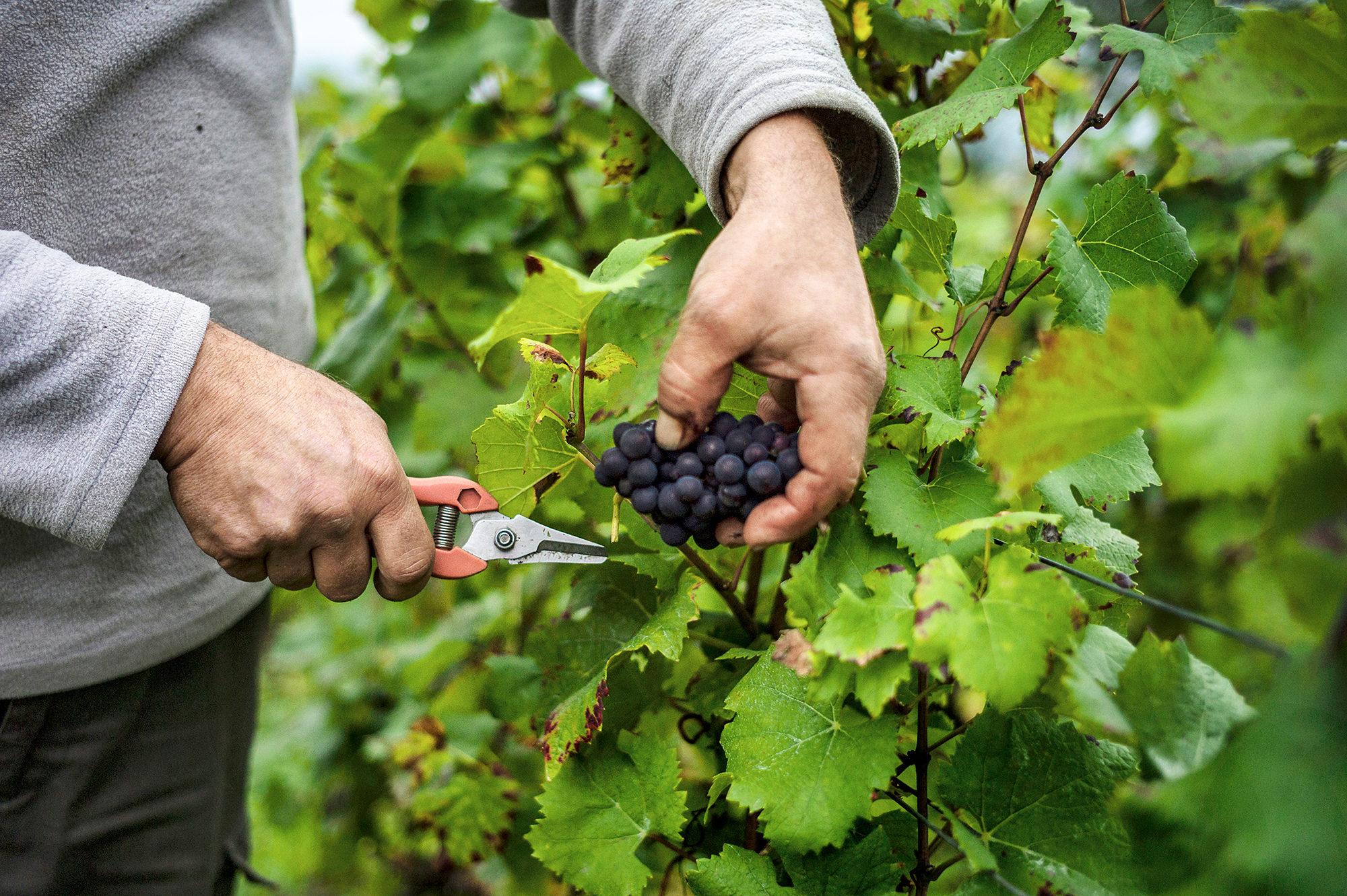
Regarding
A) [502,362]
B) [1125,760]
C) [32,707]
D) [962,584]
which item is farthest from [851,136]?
[32,707]

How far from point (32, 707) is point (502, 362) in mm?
1276

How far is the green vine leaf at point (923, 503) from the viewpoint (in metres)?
0.96

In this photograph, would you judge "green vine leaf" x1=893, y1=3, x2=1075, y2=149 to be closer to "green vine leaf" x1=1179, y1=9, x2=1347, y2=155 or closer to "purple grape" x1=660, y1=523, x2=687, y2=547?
"green vine leaf" x1=1179, y1=9, x2=1347, y2=155

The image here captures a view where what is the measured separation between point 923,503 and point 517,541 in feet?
1.94

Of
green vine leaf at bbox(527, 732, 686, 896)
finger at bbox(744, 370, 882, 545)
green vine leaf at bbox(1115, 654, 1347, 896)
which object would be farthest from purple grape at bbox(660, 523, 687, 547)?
green vine leaf at bbox(1115, 654, 1347, 896)

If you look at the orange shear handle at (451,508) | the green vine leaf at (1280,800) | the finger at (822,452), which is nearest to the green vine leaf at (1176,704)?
the green vine leaf at (1280,800)

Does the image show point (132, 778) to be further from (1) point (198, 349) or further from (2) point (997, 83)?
(2) point (997, 83)

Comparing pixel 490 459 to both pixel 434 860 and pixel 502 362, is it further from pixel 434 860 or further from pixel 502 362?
pixel 434 860

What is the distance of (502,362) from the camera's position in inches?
89.5

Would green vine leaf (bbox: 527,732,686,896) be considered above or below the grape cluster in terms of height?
below

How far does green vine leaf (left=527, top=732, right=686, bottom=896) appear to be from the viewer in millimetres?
1136

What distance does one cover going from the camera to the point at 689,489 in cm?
98

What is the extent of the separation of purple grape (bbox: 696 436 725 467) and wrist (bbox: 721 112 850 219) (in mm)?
283

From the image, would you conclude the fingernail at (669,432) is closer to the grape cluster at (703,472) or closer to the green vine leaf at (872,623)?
the grape cluster at (703,472)
